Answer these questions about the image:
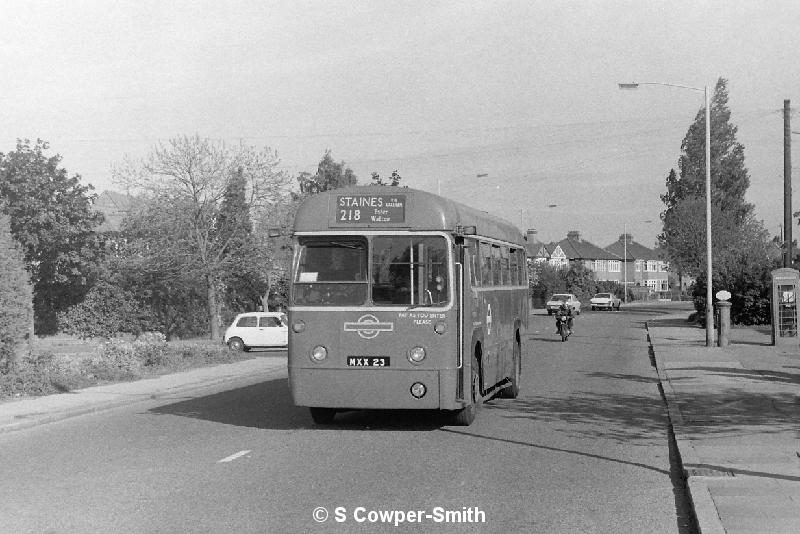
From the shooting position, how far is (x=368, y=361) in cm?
1277

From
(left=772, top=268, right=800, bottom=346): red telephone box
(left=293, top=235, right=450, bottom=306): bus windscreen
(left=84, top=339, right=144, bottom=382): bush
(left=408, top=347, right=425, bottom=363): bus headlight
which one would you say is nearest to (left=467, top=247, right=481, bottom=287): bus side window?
(left=293, top=235, right=450, bottom=306): bus windscreen

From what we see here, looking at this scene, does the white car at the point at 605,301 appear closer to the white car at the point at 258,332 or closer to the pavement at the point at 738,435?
the white car at the point at 258,332

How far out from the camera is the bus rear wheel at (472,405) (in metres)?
13.5

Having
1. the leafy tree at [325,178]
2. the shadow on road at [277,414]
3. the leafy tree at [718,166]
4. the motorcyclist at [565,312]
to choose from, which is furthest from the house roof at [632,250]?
the shadow on road at [277,414]

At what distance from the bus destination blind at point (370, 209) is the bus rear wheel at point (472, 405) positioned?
228 centimetres

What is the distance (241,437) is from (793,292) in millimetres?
25249

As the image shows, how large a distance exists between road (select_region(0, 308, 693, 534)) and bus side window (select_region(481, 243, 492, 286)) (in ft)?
6.92

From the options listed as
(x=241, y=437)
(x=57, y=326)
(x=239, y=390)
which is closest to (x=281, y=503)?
(x=241, y=437)

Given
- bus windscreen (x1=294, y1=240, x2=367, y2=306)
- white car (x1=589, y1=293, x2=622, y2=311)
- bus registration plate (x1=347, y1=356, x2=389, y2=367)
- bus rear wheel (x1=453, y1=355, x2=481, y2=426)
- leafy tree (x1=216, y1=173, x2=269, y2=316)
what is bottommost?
bus rear wheel (x1=453, y1=355, x2=481, y2=426)

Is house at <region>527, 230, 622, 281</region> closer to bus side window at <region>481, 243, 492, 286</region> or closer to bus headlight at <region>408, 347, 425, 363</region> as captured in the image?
bus side window at <region>481, 243, 492, 286</region>

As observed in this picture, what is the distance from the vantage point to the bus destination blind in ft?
42.8

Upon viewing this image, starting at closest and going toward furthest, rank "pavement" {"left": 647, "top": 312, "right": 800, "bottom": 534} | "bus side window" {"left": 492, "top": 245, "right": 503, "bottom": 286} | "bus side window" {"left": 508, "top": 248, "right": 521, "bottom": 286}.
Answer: "pavement" {"left": 647, "top": 312, "right": 800, "bottom": 534} → "bus side window" {"left": 492, "top": 245, "right": 503, "bottom": 286} → "bus side window" {"left": 508, "top": 248, "right": 521, "bottom": 286}

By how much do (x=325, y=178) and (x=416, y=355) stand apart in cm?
4045

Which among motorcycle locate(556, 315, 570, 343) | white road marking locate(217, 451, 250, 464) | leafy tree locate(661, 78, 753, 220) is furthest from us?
leafy tree locate(661, 78, 753, 220)
